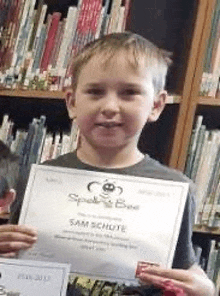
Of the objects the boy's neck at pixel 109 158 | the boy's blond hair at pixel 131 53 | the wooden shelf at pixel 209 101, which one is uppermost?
the boy's blond hair at pixel 131 53

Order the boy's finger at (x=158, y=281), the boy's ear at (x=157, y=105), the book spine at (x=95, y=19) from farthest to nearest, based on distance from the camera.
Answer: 1. the book spine at (x=95, y=19)
2. the boy's ear at (x=157, y=105)
3. the boy's finger at (x=158, y=281)

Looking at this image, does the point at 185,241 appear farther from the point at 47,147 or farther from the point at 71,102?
the point at 47,147

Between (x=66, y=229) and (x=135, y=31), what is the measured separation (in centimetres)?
59

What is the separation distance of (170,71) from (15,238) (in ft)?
2.04

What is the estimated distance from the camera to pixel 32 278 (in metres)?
0.91

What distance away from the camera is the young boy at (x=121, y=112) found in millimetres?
969

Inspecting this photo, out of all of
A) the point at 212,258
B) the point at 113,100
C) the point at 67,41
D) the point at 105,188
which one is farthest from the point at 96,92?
the point at 212,258

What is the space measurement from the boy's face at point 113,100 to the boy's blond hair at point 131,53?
0.5 inches

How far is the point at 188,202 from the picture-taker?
3.12ft

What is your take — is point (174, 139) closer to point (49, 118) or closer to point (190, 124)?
point (190, 124)

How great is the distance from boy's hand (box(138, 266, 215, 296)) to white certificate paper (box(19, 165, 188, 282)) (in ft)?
0.06

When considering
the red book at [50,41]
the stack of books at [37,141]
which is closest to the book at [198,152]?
the stack of books at [37,141]

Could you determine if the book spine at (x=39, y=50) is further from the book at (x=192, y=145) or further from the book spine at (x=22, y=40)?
the book at (x=192, y=145)

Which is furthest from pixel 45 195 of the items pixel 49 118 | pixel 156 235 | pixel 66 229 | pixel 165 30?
pixel 165 30
